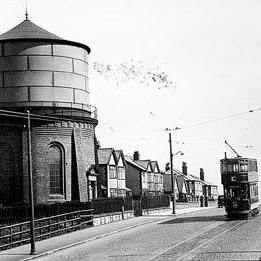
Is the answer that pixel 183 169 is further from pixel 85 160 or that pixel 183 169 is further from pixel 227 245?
pixel 227 245

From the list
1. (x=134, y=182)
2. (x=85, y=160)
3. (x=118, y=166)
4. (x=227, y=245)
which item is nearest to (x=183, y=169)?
(x=134, y=182)

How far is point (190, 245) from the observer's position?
25891 mm

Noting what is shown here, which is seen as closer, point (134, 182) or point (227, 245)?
point (227, 245)

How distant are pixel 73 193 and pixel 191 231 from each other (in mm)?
17058

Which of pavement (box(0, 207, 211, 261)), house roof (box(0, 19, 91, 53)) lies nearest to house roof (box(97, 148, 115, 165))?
house roof (box(0, 19, 91, 53))

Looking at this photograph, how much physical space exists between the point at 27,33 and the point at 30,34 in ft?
1.12

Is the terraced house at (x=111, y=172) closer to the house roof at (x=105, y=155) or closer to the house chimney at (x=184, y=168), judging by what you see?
the house roof at (x=105, y=155)

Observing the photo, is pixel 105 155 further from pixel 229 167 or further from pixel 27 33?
pixel 229 167

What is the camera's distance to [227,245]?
2512cm

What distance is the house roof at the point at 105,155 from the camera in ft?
253

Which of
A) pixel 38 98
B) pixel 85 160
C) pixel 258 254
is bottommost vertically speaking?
pixel 258 254

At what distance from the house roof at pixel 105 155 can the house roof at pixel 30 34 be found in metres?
27.8

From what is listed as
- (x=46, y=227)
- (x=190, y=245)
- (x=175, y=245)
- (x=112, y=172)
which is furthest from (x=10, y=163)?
(x=112, y=172)

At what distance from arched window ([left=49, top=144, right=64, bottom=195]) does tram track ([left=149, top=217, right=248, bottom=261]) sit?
656 inches
